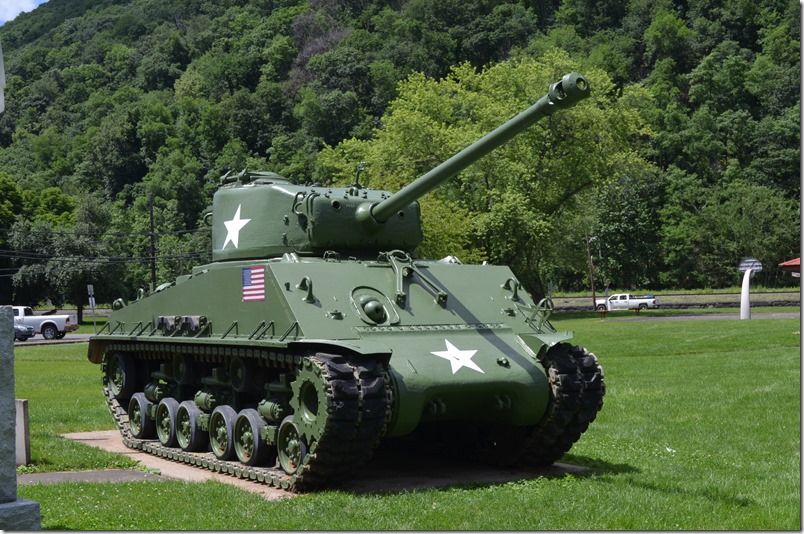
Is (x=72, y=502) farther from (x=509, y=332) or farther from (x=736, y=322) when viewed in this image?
(x=736, y=322)

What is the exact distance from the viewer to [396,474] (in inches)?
480

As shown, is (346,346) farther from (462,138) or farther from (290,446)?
(462,138)

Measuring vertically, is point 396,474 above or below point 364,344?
below

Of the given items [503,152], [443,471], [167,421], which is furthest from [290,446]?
[503,152]

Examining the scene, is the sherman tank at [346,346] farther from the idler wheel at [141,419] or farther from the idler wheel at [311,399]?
the idler wheel at [141,419]

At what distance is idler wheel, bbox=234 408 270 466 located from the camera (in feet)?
39.1

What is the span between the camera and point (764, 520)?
918cm

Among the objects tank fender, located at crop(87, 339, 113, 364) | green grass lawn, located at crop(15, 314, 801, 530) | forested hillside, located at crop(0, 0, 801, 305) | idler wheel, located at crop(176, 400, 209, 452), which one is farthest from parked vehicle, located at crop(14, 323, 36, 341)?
idler wheel, located at crop(176, 400, 209, 452)

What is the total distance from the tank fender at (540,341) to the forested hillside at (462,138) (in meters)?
27.9

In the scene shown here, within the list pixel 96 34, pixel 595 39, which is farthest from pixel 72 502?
pixel 96 34

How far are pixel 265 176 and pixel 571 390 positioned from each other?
17.6 ft

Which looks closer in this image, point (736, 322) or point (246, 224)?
point (246, 224)

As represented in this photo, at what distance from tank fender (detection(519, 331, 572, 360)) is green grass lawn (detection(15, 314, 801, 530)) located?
1.39 m

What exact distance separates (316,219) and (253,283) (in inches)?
51.3
